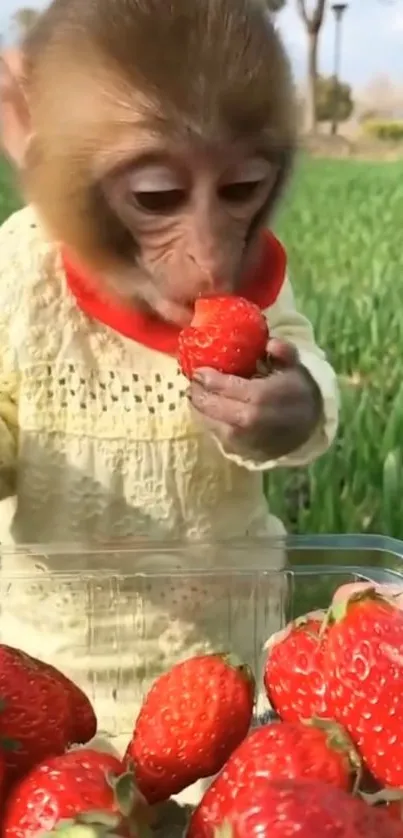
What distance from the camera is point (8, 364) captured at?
1.10m

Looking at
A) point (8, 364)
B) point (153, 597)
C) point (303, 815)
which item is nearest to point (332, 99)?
point (8, 364)

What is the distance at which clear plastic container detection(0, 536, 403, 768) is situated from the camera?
113cm

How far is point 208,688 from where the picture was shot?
2.90 feet

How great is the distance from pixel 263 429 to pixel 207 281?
0.14 m

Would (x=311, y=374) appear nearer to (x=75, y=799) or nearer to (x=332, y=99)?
(x=332, y=99)

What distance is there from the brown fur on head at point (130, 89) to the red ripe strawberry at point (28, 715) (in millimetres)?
389

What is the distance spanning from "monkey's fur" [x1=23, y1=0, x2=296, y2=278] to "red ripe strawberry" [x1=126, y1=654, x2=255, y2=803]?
398 mm

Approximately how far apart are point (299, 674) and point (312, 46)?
1.92 ft

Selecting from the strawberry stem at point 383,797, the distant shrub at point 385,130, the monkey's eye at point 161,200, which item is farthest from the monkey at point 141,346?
the strawberry stem at point 383,797

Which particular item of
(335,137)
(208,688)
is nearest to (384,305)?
(335,137)

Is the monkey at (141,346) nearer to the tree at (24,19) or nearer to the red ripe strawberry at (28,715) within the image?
the tree at (24,19)

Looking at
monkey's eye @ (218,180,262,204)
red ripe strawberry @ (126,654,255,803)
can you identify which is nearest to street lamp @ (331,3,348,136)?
monkey's eye @ (218,180,262,204)

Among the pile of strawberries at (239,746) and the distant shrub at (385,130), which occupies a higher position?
the distant shrub at (385,130)

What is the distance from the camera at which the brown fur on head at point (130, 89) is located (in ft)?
3.31
